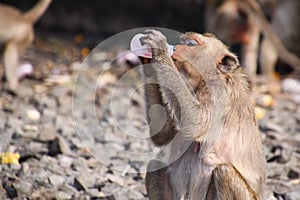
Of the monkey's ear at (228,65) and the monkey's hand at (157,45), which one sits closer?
the monkey's hand at (157,45)

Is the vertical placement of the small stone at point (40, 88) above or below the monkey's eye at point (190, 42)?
below

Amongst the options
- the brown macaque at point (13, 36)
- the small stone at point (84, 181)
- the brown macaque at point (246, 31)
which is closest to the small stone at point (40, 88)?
the brown macaque at point (13, 36)

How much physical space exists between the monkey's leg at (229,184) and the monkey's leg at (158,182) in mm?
378

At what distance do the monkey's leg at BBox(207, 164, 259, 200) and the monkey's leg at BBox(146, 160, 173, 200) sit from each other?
38 cm

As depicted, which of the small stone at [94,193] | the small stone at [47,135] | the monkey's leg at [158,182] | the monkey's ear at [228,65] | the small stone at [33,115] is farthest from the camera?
the small stone at [33,115]

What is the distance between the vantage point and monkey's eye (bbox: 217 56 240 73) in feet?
13.4

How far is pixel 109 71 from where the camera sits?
8297 millimetres

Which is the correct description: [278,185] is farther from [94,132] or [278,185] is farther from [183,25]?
[183,25]

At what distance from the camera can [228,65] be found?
13.4 ft

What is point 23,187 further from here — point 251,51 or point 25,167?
point 251,51

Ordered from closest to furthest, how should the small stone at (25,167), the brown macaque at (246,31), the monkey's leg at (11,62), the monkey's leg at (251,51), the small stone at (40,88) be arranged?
the small stone at (25,167) < the small stone at (40,88) < the monkey's leg at (11,62) < the brown macaque at (246,31) < the monkey's leg at (251,51)

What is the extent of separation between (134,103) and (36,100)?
961 mm

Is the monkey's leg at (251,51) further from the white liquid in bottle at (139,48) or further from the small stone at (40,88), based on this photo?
the white liquid in bottle at (139,48)

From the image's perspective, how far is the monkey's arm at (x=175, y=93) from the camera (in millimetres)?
3820
